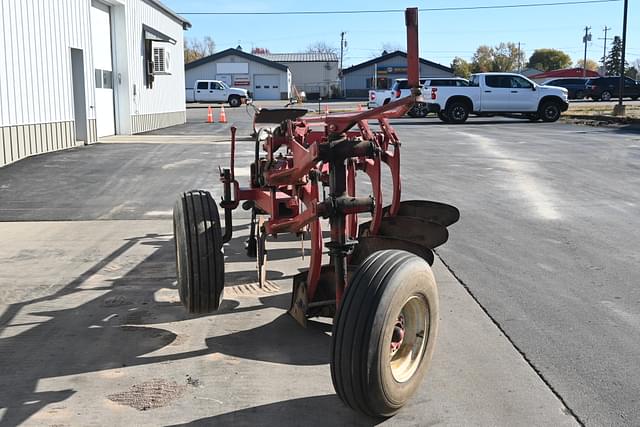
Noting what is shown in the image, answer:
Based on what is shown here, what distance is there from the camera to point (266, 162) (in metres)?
6.11

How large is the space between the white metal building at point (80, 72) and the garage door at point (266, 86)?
4429cm

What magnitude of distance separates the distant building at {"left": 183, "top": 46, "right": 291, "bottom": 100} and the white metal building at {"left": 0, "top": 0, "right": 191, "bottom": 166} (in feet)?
144

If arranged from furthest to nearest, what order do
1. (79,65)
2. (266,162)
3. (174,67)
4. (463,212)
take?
1. (174,67)
2. (79,65)
3. (463,212)
4. (266,162)

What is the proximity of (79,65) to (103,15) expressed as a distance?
347 centimetres

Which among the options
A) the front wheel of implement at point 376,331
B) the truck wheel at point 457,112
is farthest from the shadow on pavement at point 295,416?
the truck wheel at point 457,112

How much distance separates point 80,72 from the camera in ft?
59.8

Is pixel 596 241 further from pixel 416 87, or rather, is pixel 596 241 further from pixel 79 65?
pixel 79 65

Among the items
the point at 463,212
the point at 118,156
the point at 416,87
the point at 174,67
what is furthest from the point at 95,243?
the point at 174,67

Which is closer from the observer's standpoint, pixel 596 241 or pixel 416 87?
pixel 416 87

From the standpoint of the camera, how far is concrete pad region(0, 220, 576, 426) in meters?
3.79

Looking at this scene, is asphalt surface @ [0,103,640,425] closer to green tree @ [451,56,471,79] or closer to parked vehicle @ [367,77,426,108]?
parked vehicle @ [367,77,426,108]

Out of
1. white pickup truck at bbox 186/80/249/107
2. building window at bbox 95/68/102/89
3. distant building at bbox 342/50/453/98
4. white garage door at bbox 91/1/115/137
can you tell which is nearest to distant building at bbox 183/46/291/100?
distant building at bbox 342/50/453/98

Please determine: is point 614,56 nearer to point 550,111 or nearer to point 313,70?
point 313,70

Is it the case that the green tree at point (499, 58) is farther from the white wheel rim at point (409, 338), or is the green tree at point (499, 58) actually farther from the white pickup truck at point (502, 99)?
the white wheel rim at point (409, 338)
